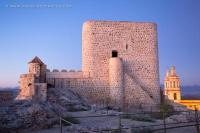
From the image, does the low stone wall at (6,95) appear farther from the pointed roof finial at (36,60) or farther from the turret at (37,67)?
the pointed roof finial at (36,60)

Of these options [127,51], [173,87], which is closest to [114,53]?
[127,51]

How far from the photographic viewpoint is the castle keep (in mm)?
26562

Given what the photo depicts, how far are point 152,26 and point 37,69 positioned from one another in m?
11.9

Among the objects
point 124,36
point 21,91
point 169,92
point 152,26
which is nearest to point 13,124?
point 21,91

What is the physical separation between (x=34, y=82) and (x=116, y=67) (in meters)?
7.39

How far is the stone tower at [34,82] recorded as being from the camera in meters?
22.4

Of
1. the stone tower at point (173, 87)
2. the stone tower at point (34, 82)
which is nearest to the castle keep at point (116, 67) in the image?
the stone tower at point (34, 82)

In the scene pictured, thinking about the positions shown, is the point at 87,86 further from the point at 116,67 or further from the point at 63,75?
the point at 116,67

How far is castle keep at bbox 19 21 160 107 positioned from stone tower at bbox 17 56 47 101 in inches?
7.0

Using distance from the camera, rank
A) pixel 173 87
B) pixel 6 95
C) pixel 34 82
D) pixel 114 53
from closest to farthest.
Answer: pixel 6 95, pixel 34 82, pixel 114 53, pixel 173 87

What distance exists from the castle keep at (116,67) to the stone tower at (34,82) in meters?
0.18

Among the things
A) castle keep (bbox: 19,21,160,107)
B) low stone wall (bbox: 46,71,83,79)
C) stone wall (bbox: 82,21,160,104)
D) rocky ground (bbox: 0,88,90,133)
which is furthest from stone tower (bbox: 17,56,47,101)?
rocky ground (bbox: 0,88,90,133)

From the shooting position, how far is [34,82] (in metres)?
23.6

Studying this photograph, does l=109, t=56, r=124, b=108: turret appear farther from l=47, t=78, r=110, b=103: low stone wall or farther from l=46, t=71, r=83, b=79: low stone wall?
l=46, t=71, r=83, b=79: low stone wall
